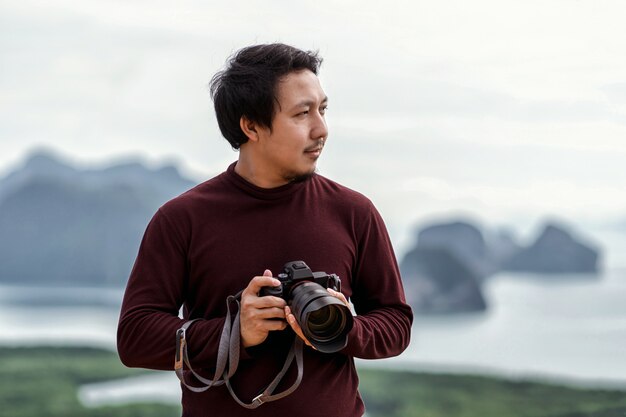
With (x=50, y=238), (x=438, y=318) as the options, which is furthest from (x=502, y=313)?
(x=50, y=238)

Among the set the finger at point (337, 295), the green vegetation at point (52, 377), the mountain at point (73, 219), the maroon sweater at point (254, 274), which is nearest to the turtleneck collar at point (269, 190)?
the maroon sweater at point (254, 274)

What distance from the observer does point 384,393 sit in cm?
646

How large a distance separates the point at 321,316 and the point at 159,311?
10.9 inches

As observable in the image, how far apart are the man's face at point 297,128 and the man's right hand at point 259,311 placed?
21 cm

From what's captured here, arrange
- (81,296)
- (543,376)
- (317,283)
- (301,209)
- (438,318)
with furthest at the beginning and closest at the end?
(81,296)
(438,318)
(543,376)
(301,209)
(317,283)

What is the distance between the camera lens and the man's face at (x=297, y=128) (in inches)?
54.2

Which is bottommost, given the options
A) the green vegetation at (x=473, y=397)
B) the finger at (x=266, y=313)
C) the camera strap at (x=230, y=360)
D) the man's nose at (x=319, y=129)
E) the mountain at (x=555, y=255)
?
the green vegetation at (x=473, y=397)

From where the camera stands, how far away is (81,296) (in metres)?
7.54

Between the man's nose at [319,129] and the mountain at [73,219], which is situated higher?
the mountain at [73,219]

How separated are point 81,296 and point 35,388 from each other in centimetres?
94

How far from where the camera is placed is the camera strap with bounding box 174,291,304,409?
4.17 feet

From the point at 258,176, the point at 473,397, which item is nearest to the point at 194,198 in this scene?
the point at 258,176

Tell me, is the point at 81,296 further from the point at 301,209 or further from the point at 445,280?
the point at 301,209

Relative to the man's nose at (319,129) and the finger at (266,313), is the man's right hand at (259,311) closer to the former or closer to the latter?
the finger at (266,313)
